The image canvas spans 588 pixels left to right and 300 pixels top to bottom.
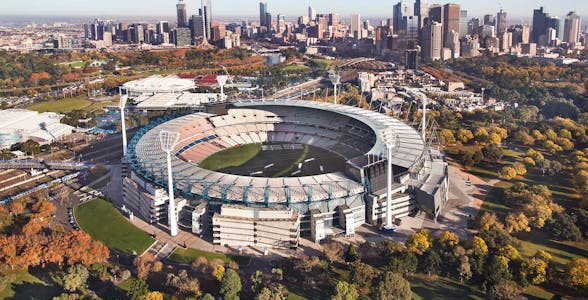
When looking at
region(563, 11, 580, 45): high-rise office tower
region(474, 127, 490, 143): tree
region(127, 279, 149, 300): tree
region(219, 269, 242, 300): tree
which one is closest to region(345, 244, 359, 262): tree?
region(219, 269, 242, 300): tree

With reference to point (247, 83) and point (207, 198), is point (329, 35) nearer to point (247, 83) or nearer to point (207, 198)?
point (247, 83)

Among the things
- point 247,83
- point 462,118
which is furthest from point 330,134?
point 247,83

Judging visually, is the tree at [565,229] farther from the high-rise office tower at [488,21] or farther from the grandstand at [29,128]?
the high-rise office tower at [488,21]

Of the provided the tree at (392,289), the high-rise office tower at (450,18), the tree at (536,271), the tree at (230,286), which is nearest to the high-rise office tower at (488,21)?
the high-rise office tower at (450,18)

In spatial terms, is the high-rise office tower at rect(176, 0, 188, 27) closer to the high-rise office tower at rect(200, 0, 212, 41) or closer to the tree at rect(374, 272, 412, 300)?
the high-rise office tower at rect(200, 0, 212, 41)

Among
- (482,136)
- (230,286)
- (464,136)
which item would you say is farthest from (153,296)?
(482,136)

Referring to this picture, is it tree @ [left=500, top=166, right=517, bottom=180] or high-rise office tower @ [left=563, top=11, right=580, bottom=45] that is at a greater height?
high-rise office tower @ [left=563, top=11, right=580, bottom=45]
